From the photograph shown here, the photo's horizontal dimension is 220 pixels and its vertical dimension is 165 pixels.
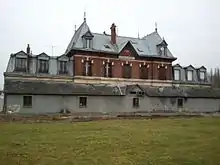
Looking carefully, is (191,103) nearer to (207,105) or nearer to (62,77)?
(207,105)

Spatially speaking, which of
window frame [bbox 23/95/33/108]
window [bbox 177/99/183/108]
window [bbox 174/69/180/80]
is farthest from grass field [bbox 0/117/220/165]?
window [bbox 174/69/180/80]

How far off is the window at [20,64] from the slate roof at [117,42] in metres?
6.45

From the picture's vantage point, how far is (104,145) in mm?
12344

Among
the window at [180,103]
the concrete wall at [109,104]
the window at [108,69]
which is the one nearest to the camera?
the concrete wall at [109,104]

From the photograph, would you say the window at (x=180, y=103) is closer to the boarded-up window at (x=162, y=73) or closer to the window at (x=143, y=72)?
the boarded-up window at (x=162, y=73)

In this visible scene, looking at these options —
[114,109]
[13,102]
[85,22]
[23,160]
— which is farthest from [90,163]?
[85,22]

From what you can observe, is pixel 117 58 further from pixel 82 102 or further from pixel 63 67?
pixel 82 102

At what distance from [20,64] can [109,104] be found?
12095 millimetres

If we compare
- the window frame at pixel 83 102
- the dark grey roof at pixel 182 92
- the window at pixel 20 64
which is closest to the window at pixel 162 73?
the dark grey roof at pixel 182 92

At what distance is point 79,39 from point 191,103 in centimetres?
1813

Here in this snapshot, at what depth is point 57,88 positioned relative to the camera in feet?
115

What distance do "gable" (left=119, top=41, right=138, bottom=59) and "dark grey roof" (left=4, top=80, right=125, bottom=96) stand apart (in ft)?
18.0

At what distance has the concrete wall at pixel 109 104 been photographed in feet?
109

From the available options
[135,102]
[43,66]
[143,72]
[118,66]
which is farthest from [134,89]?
[43,66]
